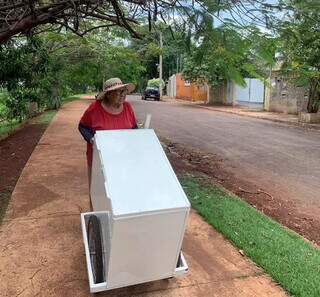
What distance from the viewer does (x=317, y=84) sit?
17578mm

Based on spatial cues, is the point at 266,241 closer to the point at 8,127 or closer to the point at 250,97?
the point at 8,127

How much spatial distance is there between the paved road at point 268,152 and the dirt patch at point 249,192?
22 centimetres

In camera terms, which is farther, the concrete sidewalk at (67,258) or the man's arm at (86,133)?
the man's arm at (86,133)

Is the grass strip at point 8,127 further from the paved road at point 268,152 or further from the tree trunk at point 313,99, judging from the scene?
the tree trunk at point 313,99

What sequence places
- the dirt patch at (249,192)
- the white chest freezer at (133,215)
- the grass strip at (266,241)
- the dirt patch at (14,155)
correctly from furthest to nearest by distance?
the dirt patch at (14,155)
the dirt patch at (249,192)
the grass strip at (266,241)
the white chest freezer at (133,215)

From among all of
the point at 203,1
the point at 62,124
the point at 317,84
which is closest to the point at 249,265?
the point at 203,1

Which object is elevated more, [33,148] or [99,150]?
[99,150]

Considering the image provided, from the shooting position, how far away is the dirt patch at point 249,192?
18.1ft

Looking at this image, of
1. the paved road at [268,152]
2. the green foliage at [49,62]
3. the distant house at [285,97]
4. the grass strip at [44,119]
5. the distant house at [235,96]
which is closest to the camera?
the paved road at [268,152]

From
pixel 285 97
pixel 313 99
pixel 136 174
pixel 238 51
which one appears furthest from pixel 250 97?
pixel 136 174

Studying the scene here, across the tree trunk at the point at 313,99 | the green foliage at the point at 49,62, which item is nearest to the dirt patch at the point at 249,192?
the green foliage at the point at 49,62

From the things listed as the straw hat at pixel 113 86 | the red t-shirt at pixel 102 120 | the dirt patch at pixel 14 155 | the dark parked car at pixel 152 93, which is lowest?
the dark parked car at pixel 152 93

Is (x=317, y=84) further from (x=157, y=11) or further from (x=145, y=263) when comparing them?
(x=145, y=263)

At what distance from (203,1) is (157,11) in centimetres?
117
